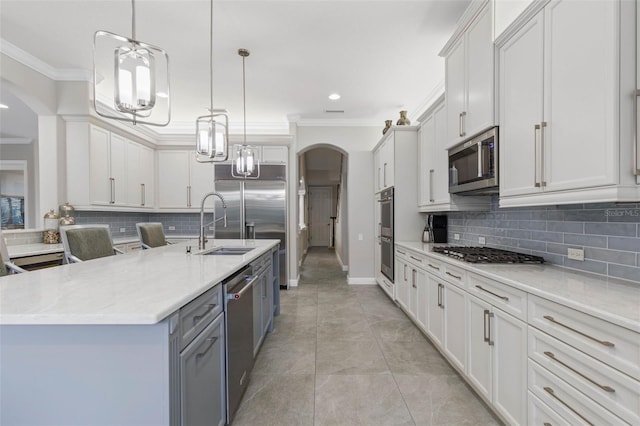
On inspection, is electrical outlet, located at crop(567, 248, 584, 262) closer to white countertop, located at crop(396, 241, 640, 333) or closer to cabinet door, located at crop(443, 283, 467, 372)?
white countertop, located at crop(396, 241, 640, 333)

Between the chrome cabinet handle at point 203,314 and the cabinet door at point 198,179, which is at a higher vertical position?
the cabinet door at point 198,179

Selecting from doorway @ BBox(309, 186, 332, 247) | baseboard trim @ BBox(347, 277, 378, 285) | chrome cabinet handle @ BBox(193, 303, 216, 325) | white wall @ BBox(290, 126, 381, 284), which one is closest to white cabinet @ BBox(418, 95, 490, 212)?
white wall @ BBox(290, 126, 381, 284)

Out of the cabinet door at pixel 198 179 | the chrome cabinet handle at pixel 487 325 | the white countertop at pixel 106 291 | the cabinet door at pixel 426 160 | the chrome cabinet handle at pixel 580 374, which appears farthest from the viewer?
the cabinet door at pixel 198 179

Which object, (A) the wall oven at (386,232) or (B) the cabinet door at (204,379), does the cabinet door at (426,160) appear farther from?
(B) the cabinet door at (204,379)

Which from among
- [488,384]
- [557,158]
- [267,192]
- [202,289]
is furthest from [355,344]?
[267,192]

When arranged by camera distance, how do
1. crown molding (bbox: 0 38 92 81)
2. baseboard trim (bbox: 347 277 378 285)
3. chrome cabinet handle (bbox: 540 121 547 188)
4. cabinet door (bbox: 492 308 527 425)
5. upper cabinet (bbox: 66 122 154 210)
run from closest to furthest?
cabinet door (bbox: 492 308 527 425), chrome cabinet handle (bbox: 540 121 547 188), crown molding (bbox: 0 38 92 81), upper cabinet (bbox: 66 122 154 210), baseboard trim (bbox: 347 277 378 285)

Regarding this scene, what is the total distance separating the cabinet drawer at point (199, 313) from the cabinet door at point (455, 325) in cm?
162

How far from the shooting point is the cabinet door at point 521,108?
167 cm

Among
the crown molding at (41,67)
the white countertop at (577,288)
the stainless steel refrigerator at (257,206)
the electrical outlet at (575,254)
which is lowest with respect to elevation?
the white countertop at (577,288)

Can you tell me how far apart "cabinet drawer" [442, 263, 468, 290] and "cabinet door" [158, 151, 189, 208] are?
4547 millimetres

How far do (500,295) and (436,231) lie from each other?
215 cm

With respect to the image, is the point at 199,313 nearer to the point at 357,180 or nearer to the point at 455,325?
the point at 455,325

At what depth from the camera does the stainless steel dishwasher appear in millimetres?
1665

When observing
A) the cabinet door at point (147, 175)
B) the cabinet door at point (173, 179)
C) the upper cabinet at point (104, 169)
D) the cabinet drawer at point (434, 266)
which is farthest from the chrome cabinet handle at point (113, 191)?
the cabinet drawer at point (434, 266)
